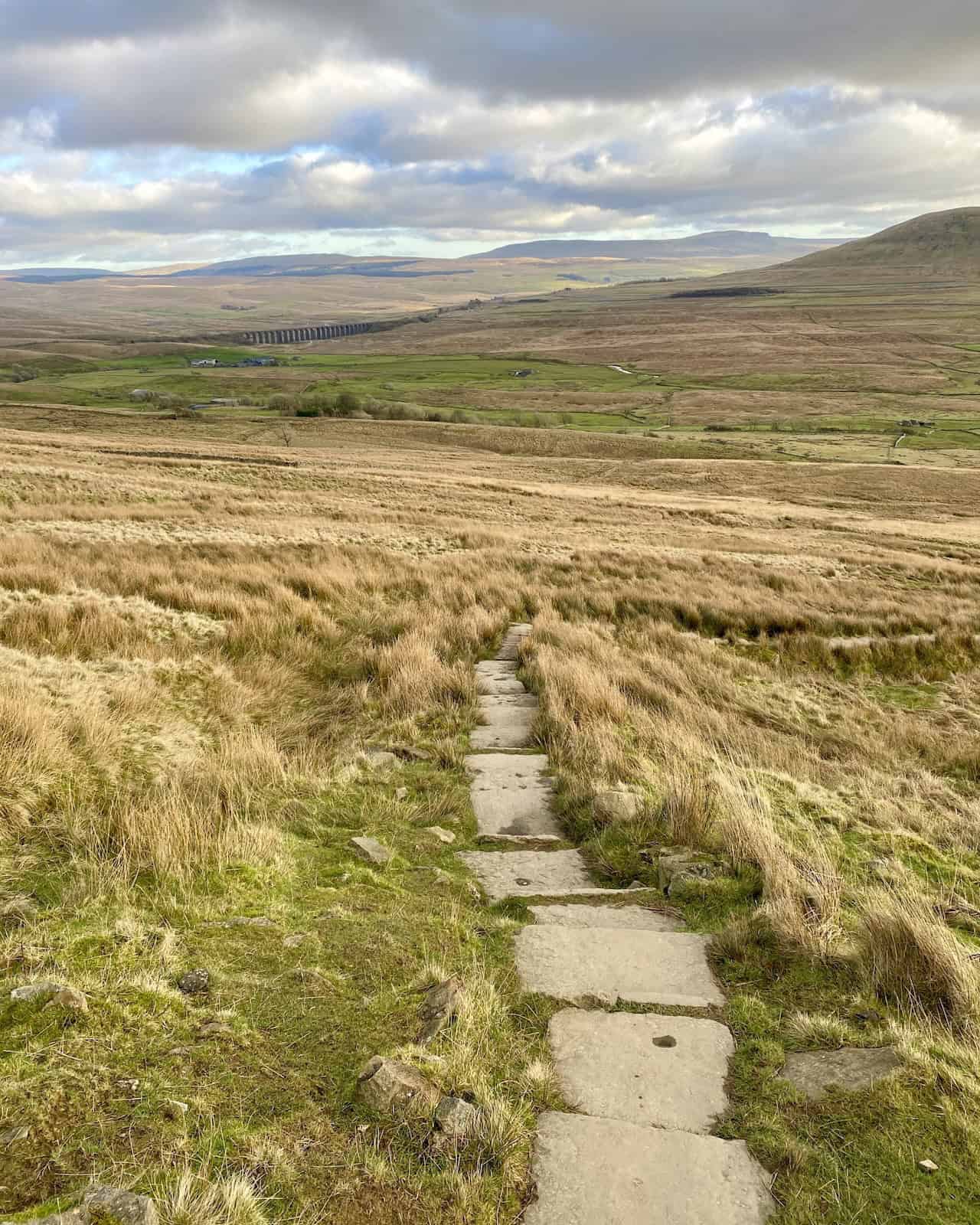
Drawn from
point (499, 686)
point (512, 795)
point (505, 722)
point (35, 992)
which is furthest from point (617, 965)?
point (499, 686)

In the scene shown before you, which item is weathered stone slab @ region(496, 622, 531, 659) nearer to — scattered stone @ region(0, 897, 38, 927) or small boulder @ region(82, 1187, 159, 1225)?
scattered stone @ region(0, 897, 38, 927)

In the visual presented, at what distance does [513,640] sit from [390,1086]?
32.3 ft

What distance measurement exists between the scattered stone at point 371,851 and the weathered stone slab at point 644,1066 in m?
1.94

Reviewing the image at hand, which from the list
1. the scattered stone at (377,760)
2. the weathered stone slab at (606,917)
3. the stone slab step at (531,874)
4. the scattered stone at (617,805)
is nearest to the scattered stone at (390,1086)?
the weathered stone slab at (606,917)

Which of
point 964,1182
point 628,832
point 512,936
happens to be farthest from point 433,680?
point 964,1182

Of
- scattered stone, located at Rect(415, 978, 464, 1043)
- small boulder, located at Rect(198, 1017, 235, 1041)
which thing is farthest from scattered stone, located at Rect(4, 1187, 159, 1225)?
scattered stone, located at Rect(415, 978, 464, 1043)

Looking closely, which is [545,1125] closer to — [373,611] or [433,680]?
[433,680]

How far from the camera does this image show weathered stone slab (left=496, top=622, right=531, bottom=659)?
12.0 m

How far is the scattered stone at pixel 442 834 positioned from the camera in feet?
19.5

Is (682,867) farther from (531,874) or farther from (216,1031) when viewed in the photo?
(216,1031)

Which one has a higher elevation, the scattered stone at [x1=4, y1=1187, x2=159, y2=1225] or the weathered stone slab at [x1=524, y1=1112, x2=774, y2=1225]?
the scattered stone at [x1=4, y1=1187, x2=159, y2=1225]

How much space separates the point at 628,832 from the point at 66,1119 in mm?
4164

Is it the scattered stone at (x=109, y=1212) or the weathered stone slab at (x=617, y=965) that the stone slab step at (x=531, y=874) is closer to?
the weathered stone slab at (x=617, y=965)

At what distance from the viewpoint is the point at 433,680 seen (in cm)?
958
